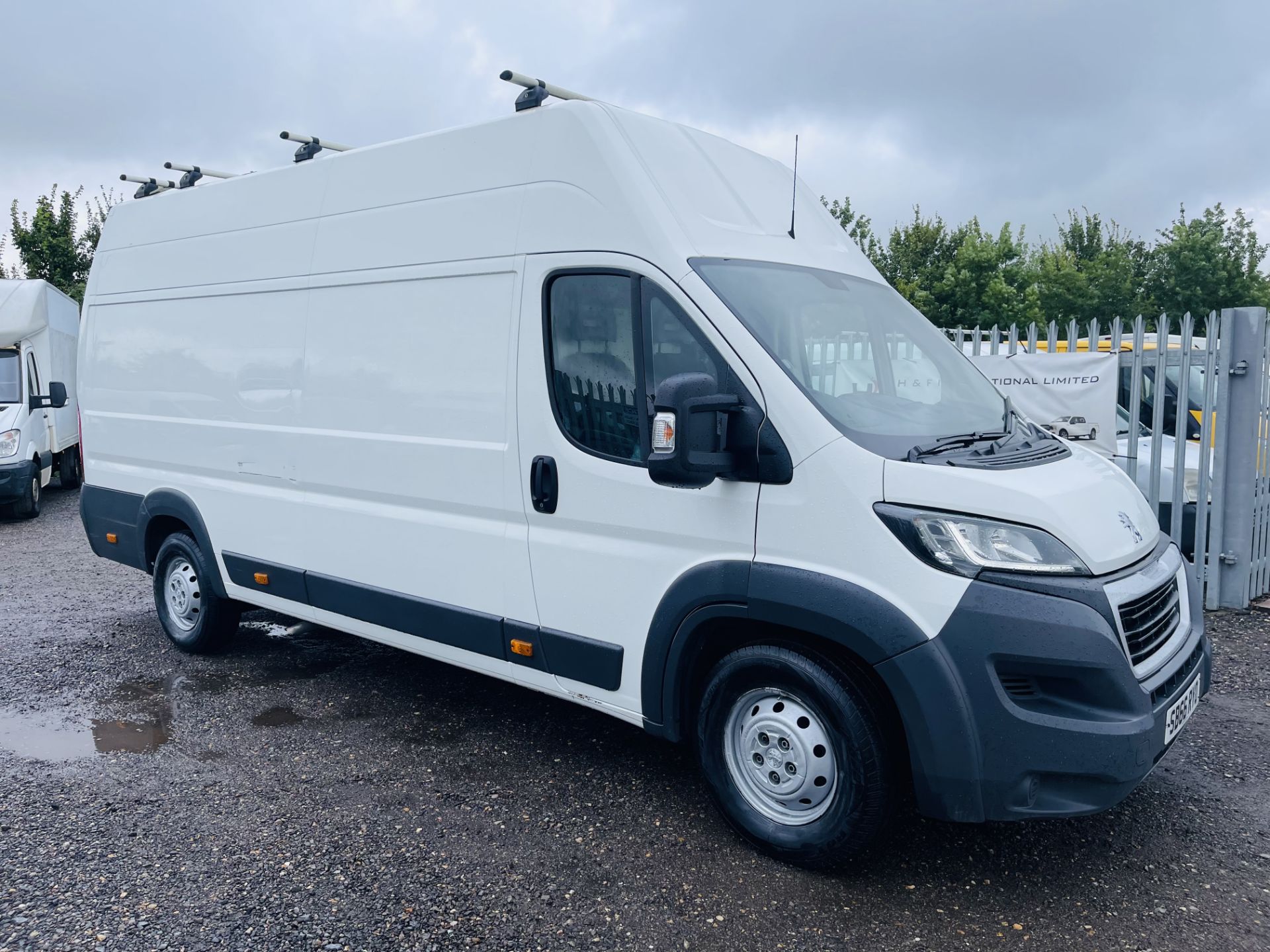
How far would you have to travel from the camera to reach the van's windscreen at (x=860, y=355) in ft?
11.5

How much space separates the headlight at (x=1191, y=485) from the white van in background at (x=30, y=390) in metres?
12.4

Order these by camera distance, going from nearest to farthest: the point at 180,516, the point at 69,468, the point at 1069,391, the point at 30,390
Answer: the point at 180,516, the point at 1069,391, the point at 30,390, the point at 69,468

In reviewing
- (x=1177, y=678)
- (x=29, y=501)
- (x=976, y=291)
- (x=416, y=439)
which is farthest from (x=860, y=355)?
(x=976, y=291)

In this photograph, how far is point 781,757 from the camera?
3520mm

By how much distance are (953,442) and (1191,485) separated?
4.59m

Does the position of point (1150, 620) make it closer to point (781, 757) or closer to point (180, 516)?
point (781, 757)

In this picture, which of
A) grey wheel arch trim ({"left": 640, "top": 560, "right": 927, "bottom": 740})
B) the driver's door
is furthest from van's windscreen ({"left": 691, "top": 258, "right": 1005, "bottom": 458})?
the driver's door

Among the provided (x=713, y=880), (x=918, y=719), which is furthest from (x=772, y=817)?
(x=918, y=719)

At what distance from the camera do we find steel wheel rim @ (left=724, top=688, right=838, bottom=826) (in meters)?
3.42

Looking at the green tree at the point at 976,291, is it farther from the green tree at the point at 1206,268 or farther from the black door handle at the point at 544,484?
the black door handle at the point at 544,484

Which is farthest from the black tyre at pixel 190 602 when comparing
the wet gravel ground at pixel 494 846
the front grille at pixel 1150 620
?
the front grille at pixel 1150 620

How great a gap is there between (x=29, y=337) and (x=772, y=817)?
1329cm

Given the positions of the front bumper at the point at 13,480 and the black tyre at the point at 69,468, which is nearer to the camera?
the front bumper at the point at 13,480

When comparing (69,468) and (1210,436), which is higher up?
(1210,436)
